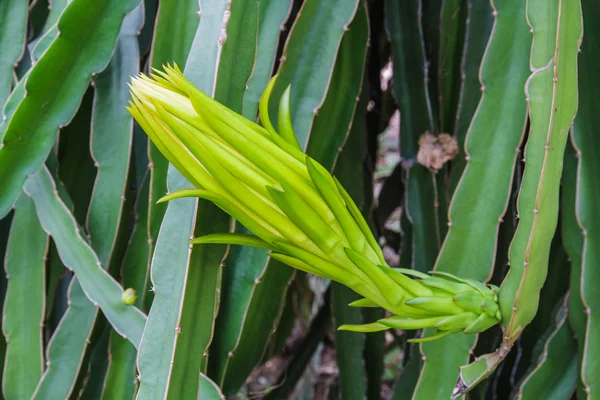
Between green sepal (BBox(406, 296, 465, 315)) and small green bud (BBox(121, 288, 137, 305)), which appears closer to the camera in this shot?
green sepal (BBox(406, 296, 465, 315))

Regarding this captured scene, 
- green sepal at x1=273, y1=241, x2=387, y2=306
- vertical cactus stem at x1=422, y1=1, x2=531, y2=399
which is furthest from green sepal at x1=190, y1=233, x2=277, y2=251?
vertical cactus stem at x1=422, y1=1, x2=531, y2=399

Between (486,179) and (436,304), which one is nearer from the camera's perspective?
(436,304)

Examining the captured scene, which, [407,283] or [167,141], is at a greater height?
[167,141]

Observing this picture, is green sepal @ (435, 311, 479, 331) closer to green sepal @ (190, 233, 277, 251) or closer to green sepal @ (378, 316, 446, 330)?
green sepal @ (378, 316, 446, 330)

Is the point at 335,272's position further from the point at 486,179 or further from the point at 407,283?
the point at 486,179

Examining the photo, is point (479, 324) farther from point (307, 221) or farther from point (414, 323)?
point (307, 221)

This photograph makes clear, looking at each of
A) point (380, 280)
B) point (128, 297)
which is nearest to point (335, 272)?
point (380, 280)

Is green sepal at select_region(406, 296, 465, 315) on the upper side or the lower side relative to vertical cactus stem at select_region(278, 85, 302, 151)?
lower

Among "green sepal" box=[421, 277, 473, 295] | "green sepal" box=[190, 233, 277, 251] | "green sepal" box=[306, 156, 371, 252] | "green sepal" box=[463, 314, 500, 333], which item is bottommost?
"green sepal" box=[463, 314, 500, 333]

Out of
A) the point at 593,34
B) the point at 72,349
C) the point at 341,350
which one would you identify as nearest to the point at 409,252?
the point at 341,350

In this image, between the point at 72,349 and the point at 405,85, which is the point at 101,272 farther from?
the point at 405,85


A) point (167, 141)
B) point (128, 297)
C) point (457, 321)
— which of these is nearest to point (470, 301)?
point (457, 321)
